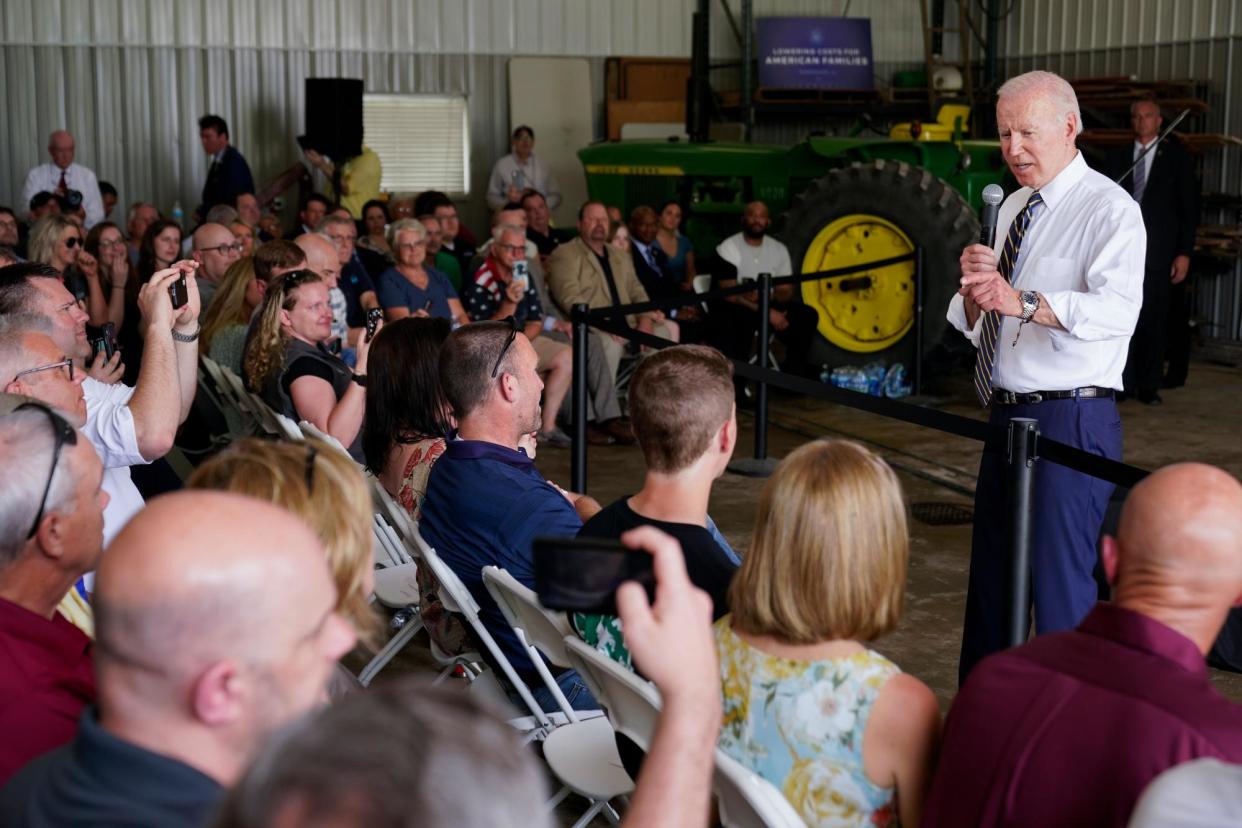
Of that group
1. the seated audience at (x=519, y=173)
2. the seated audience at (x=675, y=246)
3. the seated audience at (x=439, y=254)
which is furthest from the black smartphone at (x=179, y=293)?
the seated audience at (x=519, y=173)

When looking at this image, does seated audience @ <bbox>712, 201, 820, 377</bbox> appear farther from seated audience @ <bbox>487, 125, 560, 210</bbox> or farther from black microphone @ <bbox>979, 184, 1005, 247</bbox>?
black microphone @ <bbox>979, 184, 1005, 247</bbox>

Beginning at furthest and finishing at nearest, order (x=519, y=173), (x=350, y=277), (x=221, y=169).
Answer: (x=519, y=173) < (x=221, y=169) < (x=350, y=277)

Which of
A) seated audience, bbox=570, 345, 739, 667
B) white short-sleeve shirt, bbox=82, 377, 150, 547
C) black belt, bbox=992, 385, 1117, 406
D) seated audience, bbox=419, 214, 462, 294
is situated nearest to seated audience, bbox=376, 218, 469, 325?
seated audience, bbox=419, 214, 462, 294

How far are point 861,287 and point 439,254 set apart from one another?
8.70 feet

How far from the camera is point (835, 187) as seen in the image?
29.0 feet

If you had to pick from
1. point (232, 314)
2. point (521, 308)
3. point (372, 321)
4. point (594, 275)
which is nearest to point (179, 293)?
point (372, 321)

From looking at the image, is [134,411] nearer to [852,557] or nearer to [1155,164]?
[852,557]

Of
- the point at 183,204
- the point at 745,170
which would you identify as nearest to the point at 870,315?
the point at 745,170

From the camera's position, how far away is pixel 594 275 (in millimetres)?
8250

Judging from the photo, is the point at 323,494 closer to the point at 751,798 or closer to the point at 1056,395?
the point at 751,798

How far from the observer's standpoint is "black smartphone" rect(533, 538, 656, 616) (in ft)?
4.92

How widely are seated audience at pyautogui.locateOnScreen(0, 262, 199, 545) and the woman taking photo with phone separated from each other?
1.94 feet

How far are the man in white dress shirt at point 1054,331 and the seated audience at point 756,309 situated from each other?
508cm

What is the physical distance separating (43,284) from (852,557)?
8.82ft
